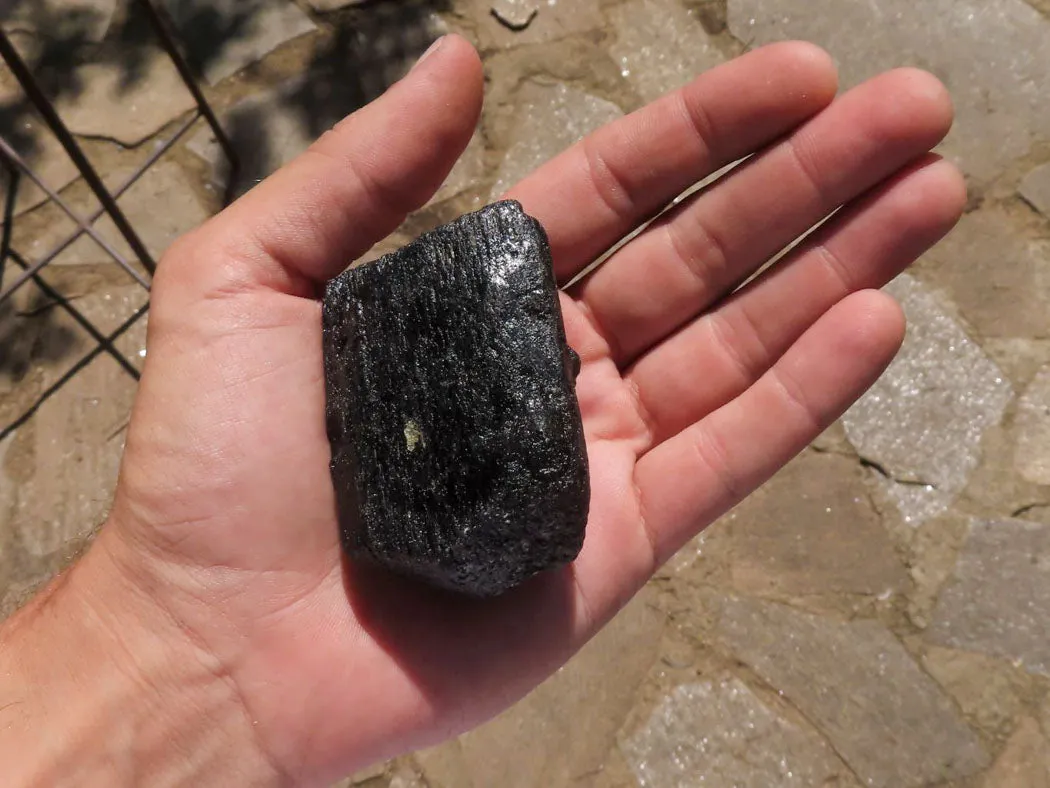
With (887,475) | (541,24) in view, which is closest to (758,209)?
(887,475)

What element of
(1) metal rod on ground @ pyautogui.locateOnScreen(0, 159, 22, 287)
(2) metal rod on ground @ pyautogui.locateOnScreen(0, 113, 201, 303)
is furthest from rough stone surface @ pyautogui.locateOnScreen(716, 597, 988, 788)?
(1) metal rod on ground @ pyautogui.locateOnScreen(0, 159, 22, 287)

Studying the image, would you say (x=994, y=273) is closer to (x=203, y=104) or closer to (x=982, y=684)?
(x=982, y=684)

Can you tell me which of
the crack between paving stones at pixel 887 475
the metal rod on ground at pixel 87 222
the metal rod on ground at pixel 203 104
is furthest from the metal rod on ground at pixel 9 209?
the crack between paving stones at pixel 887 475

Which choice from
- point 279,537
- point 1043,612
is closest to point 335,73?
point 279,537

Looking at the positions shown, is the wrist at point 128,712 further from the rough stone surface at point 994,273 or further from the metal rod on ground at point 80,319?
the rough stone surface at point 994,273

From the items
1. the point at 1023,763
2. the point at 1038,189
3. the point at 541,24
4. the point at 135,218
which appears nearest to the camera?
the point at 1023,763

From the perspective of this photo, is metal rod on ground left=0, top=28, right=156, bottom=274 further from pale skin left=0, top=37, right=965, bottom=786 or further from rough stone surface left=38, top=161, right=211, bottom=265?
pale skin left=0, top=37, right=965, bottom=786
